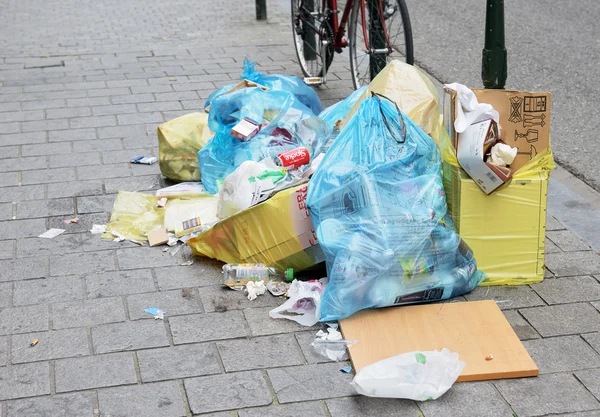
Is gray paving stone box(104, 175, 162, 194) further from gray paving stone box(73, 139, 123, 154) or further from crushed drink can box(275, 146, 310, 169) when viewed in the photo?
crushed drink can box(275, 146, 310, 169)

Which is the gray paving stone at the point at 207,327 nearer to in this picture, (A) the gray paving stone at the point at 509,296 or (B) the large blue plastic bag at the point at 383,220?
(B) the large blue plastic bag at the point at 383,220

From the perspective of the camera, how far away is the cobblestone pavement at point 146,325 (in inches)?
112

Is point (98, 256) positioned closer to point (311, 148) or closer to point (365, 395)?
point (311, 148)

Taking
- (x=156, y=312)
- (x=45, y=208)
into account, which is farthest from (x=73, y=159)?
(x=156, y=312)

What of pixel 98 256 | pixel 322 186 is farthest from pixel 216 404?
pixel 98 256

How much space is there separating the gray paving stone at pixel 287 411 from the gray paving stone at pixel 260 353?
0.83 feet

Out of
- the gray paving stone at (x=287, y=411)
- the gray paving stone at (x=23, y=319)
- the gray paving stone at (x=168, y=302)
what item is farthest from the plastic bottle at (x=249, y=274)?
the gray paving stone at (x=287, y=411)

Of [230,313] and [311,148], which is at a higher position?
[311,148]

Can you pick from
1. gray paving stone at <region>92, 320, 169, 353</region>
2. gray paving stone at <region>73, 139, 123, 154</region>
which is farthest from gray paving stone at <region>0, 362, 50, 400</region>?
gray paving stone at <region>73, 139, 123, 154</region>

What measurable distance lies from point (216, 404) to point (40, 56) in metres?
5.98

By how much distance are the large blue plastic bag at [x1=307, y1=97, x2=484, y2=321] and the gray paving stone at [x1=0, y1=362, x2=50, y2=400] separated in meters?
1.09

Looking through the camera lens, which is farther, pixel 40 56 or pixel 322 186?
pixel 40 56

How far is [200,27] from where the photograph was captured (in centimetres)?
908

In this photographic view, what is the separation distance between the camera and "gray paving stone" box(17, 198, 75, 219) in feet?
14.4
